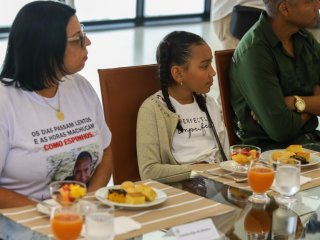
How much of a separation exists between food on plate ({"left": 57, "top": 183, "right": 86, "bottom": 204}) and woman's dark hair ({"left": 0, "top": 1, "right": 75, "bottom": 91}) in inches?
20.7

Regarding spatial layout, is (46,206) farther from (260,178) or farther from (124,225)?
(260,178)

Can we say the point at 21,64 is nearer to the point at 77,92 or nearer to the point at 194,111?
the point at 77,92

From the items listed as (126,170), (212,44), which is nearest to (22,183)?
(126,170)

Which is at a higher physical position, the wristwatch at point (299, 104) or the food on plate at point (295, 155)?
the wristwatch at point (299, 104)

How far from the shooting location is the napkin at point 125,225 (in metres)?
1.62

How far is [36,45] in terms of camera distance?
206 cm

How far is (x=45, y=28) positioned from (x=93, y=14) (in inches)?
272

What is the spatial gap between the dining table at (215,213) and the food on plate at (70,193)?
0.26 ft

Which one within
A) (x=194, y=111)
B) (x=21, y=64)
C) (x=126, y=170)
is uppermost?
(x=21, y=64)

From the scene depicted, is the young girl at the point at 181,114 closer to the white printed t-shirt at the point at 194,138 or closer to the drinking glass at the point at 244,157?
the white printed t-shirt at the point at 194,138

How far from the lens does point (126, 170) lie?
2635mm

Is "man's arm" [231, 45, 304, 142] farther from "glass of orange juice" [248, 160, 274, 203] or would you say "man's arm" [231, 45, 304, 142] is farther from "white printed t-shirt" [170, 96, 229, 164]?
"glass of orange juice" [248, 160, 274, 203]

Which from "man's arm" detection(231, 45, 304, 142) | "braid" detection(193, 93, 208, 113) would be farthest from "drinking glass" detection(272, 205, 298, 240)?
"man's arm" detection(231, 45, 304, 142)

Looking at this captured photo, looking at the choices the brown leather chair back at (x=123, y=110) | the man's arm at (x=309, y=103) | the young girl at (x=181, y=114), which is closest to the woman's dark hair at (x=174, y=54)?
the young girl at (x=181, y=114)
